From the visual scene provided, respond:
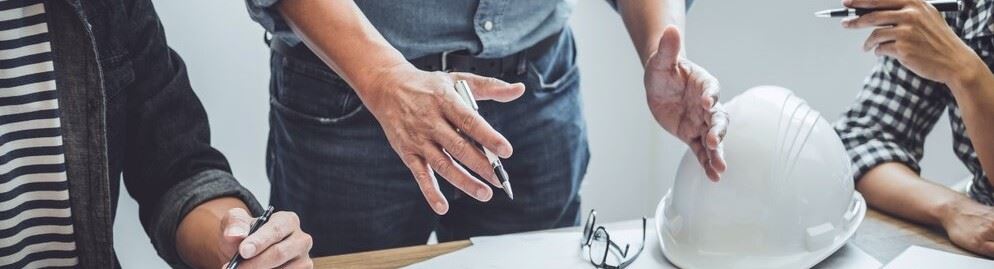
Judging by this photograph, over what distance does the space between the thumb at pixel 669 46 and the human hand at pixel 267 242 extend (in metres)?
0.52

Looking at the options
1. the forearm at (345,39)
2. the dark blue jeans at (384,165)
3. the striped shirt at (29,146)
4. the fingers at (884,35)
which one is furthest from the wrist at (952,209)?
the striped shirt at (29,146)

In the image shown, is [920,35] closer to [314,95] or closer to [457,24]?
[457,24]

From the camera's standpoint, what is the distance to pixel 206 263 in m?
1.21

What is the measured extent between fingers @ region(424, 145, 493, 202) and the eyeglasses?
33 cm

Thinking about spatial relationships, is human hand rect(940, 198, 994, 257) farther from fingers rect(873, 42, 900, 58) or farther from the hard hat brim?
fingers rect(873, 42, 900, 58)

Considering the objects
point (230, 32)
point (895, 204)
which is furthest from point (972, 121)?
point (230, 32)

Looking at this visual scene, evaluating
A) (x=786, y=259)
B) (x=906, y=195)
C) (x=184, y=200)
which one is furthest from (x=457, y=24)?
(x=906, y=195)

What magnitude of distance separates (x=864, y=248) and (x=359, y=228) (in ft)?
2.40

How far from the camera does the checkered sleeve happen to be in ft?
5.03

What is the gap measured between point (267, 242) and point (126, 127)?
34cm

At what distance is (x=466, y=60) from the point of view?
56.3 inches

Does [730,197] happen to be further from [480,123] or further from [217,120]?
[217,120]

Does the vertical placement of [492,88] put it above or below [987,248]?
above

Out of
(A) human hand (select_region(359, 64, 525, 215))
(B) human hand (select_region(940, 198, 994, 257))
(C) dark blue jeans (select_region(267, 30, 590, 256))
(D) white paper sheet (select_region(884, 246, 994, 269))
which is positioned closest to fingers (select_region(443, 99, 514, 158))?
(A) human hand (select_region(359, 64, 525, 215))
